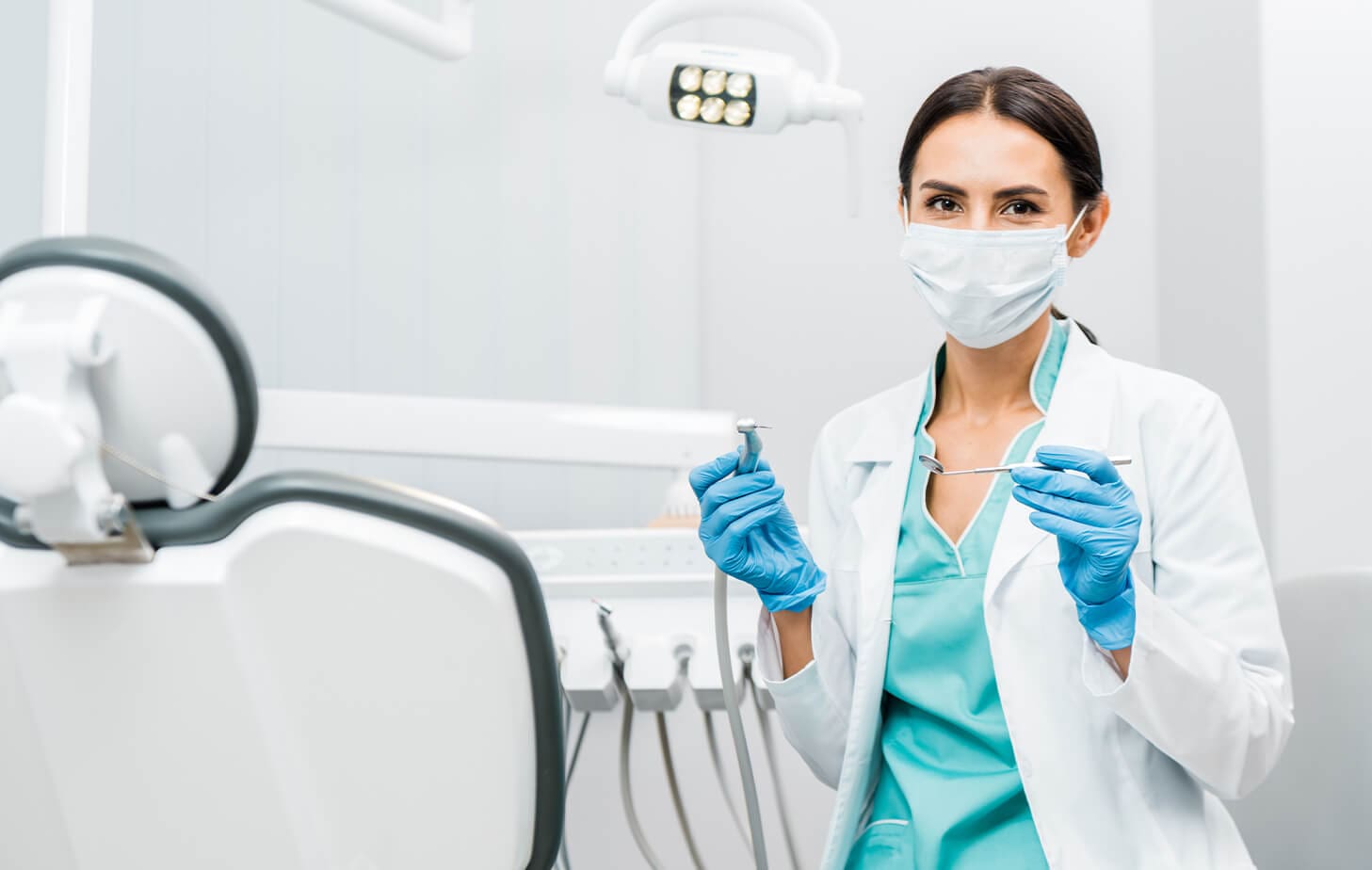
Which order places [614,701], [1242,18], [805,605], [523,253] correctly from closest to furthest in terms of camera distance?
[805,605]
[614,701]
[1242,18]
[523,253]

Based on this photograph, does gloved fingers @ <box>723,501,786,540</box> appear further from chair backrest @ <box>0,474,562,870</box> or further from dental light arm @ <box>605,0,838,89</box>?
dental light arm @ <box>605,0,838,89</box>

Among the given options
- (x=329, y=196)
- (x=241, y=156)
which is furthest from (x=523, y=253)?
(x=241, y=156)

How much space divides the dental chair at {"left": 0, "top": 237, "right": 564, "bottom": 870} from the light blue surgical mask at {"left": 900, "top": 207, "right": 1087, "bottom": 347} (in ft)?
2.09

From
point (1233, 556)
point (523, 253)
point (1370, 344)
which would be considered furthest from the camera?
point (523, 253)

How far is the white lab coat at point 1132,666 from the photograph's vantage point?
895 millimetres

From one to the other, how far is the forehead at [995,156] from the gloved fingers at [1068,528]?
0.38 meters

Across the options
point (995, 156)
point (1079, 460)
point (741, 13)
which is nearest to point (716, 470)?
point (1079, 460)

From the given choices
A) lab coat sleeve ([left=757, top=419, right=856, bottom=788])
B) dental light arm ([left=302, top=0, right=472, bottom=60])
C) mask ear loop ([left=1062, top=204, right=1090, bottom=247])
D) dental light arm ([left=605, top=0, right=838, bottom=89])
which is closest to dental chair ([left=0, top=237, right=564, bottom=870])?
lab coat sleeve ([left=757, top=419, right=856, bottom=788])

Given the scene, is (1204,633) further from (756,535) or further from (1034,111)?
(1034,111)

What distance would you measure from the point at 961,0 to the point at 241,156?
4.18ft

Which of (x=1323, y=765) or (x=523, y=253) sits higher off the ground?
(x=523, y=253)

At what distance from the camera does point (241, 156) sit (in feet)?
5.35

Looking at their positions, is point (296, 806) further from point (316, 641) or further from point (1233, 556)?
point (1233, 556)

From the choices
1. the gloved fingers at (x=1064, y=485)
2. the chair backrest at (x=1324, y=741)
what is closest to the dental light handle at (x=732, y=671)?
the gloved fingers at (x=1064, y=485)
